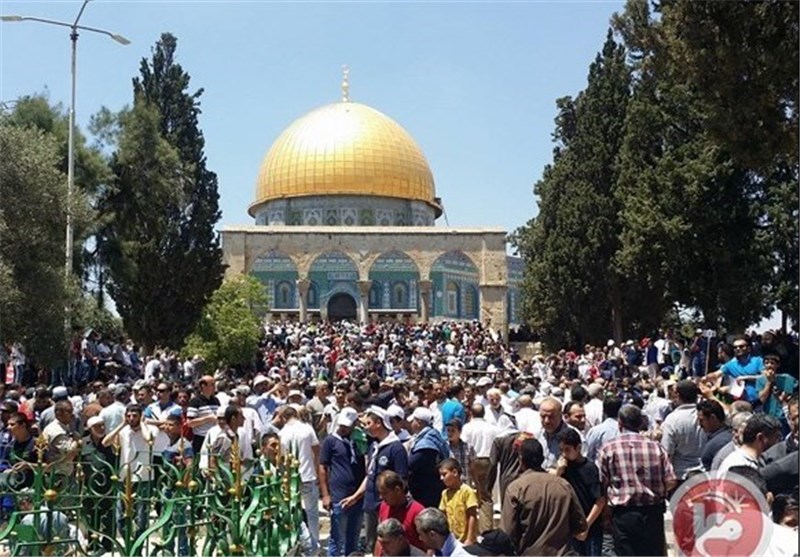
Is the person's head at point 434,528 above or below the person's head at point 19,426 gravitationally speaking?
below

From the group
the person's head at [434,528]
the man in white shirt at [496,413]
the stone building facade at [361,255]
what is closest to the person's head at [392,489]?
the person's head at [434,528]

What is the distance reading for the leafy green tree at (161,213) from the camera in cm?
2397

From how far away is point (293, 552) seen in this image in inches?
234

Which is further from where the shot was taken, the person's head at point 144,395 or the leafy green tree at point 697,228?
the leafy green tree at point 697,228

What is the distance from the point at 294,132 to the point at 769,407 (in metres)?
47.9

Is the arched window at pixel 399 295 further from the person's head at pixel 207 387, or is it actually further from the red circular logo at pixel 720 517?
the red circular logo at pixel 720 517

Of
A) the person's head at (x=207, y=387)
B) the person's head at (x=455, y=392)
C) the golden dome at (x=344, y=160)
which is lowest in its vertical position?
the person's head at (x=455, y=392)

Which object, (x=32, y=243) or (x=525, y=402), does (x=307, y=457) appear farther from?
(x=32, y=243)

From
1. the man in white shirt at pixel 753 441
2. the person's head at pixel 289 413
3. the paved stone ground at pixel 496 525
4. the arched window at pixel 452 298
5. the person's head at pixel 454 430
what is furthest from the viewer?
the arched window at pixel 452 298

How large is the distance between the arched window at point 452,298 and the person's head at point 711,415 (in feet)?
135

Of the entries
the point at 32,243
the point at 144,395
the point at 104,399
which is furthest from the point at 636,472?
the point at 32,243

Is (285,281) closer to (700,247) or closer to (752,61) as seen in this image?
(700,247)

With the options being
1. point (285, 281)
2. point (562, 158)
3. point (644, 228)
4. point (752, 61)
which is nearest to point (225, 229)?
point (285, 281)

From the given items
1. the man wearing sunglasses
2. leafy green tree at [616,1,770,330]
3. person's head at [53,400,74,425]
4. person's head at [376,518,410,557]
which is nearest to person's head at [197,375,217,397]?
person's head at [53,400,74,425]
